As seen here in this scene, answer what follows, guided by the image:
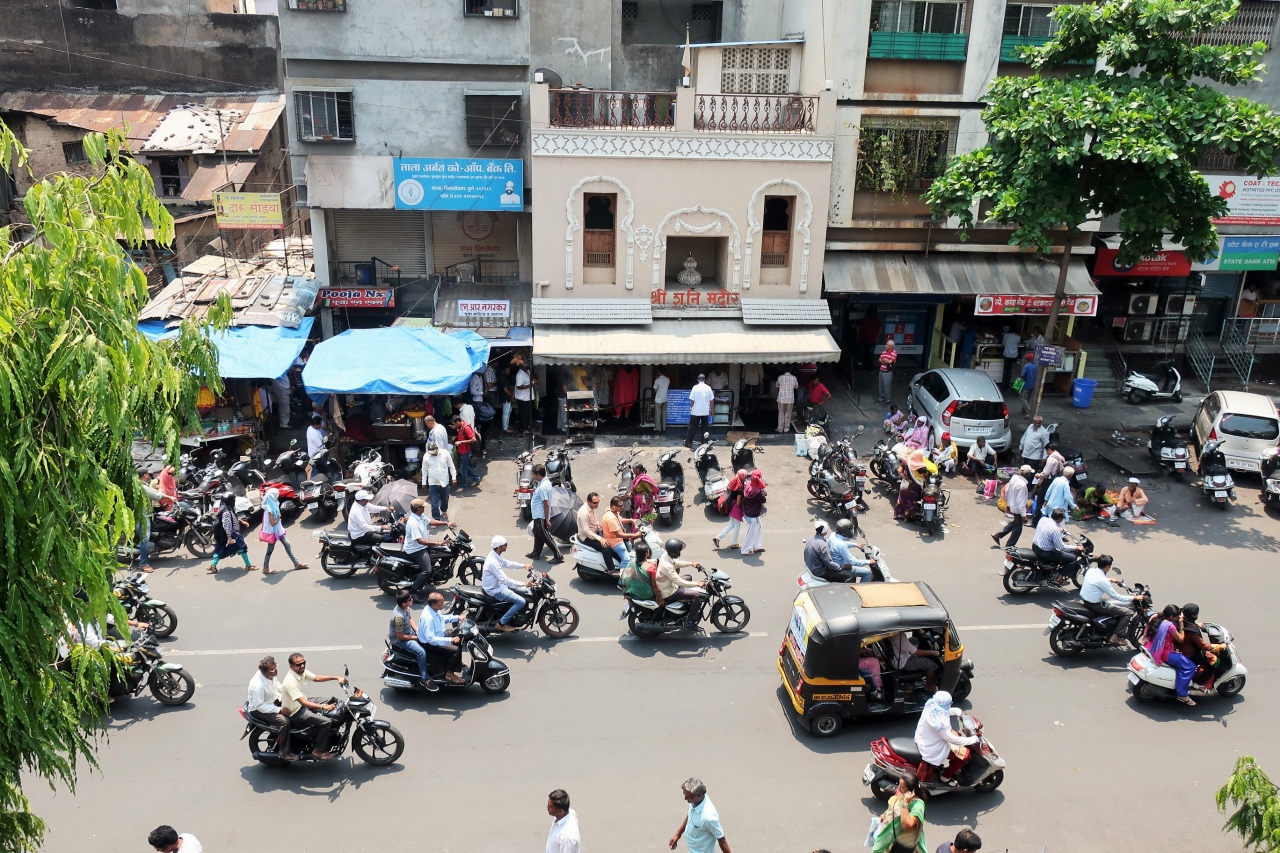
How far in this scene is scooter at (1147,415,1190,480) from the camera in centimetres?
1684

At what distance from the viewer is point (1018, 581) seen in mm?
12508

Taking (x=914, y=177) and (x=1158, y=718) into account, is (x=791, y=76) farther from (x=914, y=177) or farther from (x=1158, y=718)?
(x=1158, y=718)

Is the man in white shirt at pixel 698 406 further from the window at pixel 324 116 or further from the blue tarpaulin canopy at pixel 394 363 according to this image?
Result: the window at pixel 324 116

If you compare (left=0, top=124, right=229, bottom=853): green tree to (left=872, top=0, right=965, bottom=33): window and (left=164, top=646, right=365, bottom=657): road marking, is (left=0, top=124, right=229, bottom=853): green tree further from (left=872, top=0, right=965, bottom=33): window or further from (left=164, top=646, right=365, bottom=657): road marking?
(left=872, top=0, right=965, bottom=33): window

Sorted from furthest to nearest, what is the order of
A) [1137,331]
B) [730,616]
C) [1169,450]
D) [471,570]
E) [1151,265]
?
[1137,331] < [1151,265] < [1169,450] < [471,570] < [730,616]

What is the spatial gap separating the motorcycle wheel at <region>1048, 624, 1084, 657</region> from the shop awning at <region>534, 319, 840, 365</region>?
343 inches

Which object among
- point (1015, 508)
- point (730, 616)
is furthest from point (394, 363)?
point (1015, 508)

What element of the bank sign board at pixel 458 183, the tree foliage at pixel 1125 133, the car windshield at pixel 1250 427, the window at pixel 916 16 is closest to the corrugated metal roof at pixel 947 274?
the tree foliage at pixel 1125 133

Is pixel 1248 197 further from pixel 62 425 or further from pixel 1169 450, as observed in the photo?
pixel 62 425

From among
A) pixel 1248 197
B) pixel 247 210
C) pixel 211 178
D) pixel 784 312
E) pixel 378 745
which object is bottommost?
pixel 378 745

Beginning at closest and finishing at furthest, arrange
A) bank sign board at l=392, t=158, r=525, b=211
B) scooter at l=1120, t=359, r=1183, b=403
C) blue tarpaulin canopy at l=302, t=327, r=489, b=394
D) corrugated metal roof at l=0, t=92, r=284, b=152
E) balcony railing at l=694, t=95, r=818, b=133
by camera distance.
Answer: blue tarpaulin canopy at l=302, t=327, r=489, b=394 → balcony railing at l=694, t=95, r=818, b=133 → bank sign board at l=392, t=158, r=525, b=211 → scooter at l=1120, t=359, r=1183, b=403 → corrugated metal roof at l=0, t=92, r=284, b=152

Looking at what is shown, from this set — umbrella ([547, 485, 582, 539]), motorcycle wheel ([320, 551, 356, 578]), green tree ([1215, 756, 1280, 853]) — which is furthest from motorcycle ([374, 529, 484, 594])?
green tree ([1215, 756, 1280, 853])

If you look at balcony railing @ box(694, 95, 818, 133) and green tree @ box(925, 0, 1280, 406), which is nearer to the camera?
green tree @ box(925, 0, 1280, 406)

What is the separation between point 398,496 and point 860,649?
7541mm
